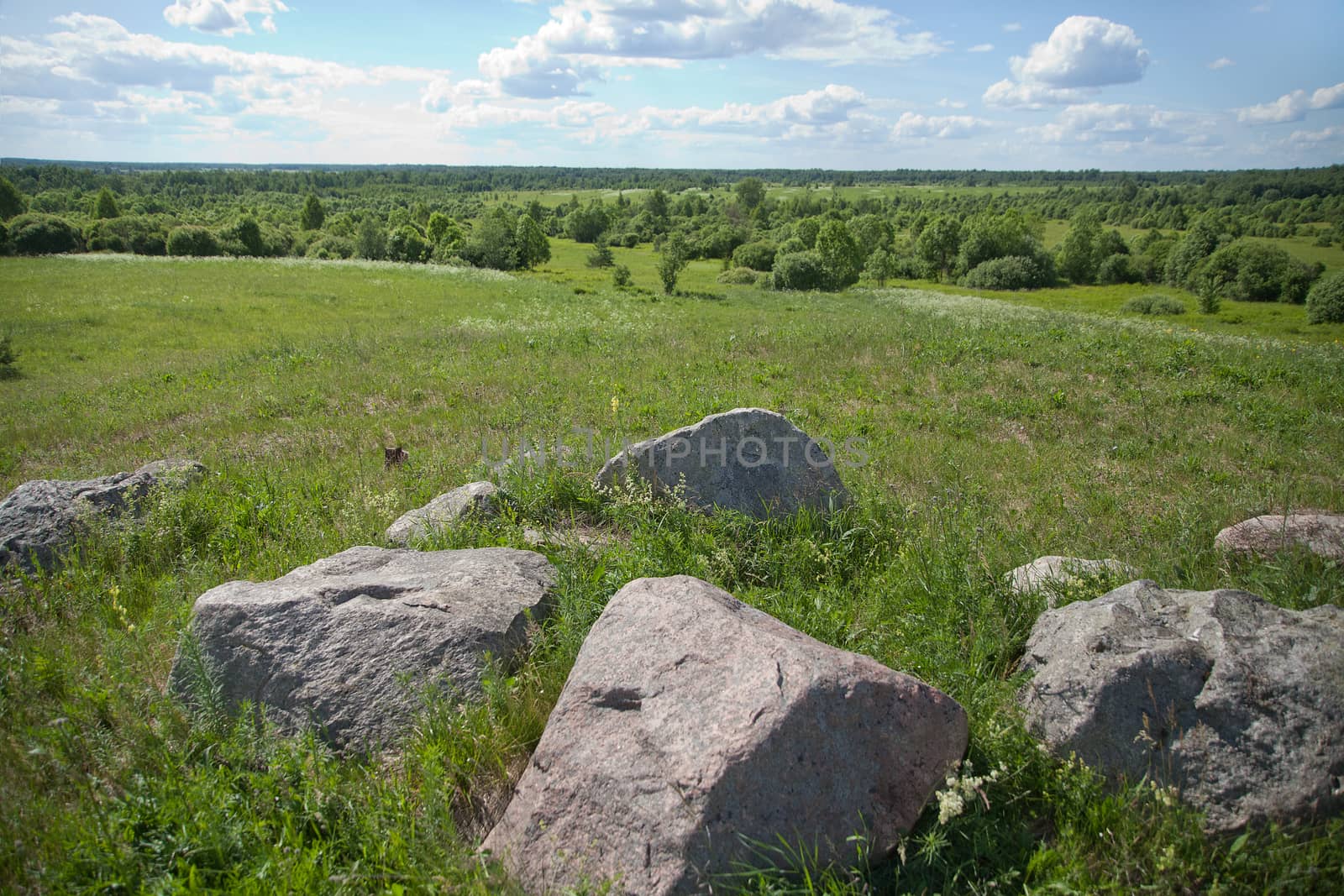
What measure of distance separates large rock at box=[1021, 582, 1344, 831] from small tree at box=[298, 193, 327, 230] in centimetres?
13941

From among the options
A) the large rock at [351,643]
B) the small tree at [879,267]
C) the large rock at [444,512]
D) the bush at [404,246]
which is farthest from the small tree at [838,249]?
the large rock at [351,643]

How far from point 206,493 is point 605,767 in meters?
7.08

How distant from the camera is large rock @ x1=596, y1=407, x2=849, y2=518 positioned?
23.0ft

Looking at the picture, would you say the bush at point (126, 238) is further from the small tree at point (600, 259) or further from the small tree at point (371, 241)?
the small tree at point (600, 259)

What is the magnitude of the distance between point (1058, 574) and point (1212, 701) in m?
2.00

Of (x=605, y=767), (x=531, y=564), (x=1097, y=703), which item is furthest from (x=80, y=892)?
(x=1097, y=703)

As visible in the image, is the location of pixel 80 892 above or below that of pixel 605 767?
below

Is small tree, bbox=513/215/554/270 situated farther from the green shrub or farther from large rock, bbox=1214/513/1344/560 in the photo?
large rock, bbox=1214/513/1344/560

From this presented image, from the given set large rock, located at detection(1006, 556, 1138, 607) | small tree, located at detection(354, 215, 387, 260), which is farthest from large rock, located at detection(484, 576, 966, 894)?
small tree, located at detection(354, 215, 387, 260)

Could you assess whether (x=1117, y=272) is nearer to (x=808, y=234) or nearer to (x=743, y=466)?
(x=808, y=234)

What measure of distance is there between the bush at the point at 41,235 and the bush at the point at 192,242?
26.1ft

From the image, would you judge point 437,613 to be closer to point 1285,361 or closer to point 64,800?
point 64,800

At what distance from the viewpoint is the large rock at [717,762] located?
3.10 metres

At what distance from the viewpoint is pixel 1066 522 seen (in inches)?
307
